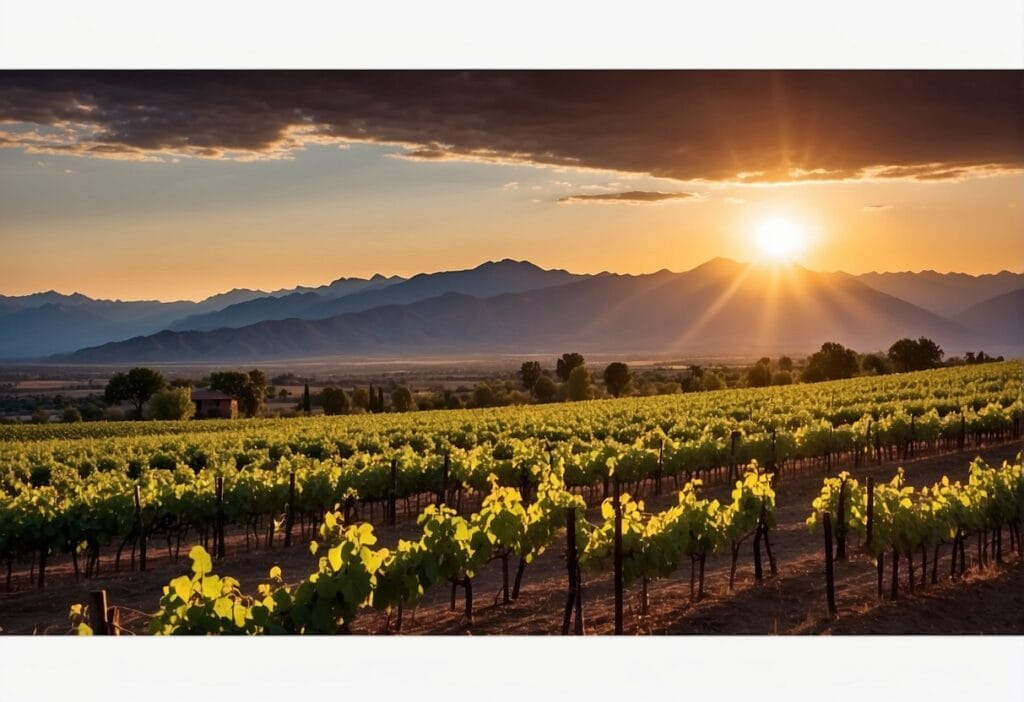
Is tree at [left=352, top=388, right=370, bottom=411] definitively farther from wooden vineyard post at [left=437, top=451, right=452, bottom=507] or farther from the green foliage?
the green foliage

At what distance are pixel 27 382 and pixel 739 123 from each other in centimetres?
5800

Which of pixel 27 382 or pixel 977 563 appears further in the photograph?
pixel 27 382

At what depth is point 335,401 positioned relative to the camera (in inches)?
1729

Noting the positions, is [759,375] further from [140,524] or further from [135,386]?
[135,386]

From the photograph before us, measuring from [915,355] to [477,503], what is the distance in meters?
29.9

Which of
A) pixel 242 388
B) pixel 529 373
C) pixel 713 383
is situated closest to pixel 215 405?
pixel 242 388

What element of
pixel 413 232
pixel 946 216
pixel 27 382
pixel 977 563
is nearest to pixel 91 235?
pixel 413 232

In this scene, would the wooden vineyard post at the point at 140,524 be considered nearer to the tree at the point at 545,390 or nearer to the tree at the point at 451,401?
the tree at the point at 451,401

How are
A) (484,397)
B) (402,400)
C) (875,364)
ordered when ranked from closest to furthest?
(875,364)
(484,397)
(402,400)

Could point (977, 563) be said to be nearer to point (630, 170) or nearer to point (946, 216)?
point (946, 216)

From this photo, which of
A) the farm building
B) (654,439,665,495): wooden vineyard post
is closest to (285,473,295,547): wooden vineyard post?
(654,439,665,495): wooden vineyard post

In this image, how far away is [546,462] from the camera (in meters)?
11.9

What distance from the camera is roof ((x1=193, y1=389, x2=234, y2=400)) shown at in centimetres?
4572

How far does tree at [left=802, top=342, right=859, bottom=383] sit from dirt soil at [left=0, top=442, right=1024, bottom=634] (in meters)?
26.0
